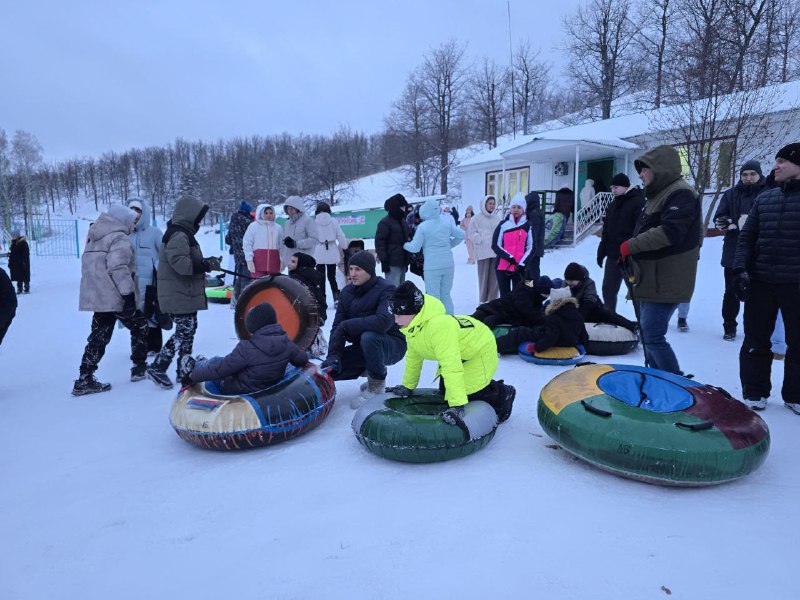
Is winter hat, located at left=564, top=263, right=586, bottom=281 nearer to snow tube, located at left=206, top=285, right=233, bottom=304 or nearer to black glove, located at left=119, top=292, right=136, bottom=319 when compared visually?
black glove, located at left=119, top=292, right=136, bottom=319

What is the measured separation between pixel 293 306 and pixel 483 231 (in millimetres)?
4126

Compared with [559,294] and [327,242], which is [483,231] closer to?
[327,242]

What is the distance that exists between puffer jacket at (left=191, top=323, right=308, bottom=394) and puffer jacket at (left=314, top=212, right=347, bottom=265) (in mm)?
4160

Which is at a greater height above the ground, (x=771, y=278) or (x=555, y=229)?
(x=555, y=229)

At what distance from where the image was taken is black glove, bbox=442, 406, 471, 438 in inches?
119

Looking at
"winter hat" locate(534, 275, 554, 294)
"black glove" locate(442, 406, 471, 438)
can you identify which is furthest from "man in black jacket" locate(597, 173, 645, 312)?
"black glove" locate(442, 406, 471, 438)

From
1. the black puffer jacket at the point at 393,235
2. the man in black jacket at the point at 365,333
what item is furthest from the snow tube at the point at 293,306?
the black puffer jacket at the point at 393,235

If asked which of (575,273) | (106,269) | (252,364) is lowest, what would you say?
(252,364)

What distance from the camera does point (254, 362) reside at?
3.49m

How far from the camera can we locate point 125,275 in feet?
15.3

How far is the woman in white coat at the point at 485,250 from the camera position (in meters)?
7.90

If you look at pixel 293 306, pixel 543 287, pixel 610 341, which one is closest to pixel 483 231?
pixel 543 287

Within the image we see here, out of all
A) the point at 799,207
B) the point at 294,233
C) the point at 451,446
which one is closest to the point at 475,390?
the point at 451,446

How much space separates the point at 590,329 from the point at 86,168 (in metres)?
90.1
